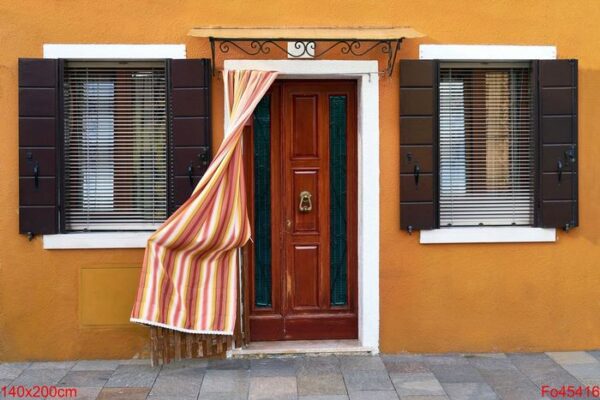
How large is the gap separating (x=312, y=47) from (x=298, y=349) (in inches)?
103

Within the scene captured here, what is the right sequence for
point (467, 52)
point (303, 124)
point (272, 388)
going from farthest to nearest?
1. point (303, 124)
2. point (467, 52)
3. point (272, 388)

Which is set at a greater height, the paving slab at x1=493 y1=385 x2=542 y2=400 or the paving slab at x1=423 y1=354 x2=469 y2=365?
the paving slab at x1=423 y1=354 x2=469 y2=365

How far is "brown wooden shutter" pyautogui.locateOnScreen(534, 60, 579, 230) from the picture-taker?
652 cm

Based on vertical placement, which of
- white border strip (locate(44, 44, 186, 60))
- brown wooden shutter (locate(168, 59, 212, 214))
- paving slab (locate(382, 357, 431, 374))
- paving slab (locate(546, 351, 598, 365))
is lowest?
paving slab (locate(382, 357, 431, 374))

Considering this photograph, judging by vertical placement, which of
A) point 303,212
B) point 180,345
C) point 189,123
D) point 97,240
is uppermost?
point 189,123

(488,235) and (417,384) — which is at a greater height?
(488,235)

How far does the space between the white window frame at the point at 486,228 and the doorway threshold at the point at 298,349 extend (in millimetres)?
1113

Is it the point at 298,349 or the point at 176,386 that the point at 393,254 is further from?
the point at 176,386

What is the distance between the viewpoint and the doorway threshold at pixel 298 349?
256 inches

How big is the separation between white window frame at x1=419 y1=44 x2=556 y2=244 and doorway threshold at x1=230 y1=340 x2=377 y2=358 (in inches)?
43.8

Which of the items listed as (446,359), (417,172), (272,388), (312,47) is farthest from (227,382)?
(312,47)

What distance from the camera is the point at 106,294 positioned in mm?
6445

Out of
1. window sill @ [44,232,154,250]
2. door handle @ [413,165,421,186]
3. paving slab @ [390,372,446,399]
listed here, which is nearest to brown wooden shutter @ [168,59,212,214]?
window sill @ [44,232,154,250]

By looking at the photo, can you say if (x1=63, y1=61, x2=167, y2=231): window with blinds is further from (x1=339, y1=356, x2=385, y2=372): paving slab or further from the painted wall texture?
(x1=339, y1=356, x2=385, y2=372): paving slab
